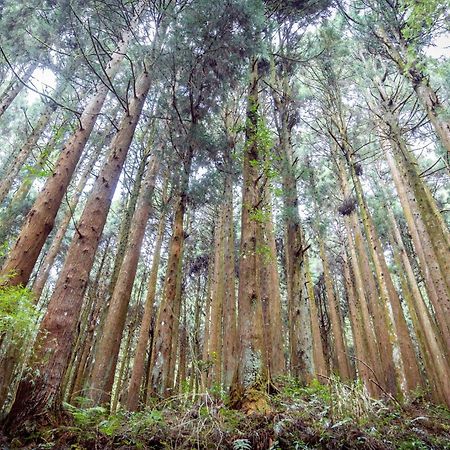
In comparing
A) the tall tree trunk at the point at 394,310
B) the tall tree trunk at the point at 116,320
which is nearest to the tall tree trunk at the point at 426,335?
the tall tree trunk at the point at 394,310

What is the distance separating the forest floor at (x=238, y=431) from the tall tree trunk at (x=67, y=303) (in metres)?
0.23

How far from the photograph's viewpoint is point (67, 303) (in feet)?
12.0

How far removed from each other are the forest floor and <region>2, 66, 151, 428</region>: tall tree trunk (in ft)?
0.74

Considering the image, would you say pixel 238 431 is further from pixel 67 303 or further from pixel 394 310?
pixel 394 310

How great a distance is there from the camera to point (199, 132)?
8.25m

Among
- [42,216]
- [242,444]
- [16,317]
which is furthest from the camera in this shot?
[42,216]

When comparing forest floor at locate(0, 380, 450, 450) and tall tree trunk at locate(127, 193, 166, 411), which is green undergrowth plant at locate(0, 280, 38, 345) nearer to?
forest floor at locate(0, 380, 450, 450)

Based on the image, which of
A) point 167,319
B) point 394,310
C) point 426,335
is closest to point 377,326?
point 394,310

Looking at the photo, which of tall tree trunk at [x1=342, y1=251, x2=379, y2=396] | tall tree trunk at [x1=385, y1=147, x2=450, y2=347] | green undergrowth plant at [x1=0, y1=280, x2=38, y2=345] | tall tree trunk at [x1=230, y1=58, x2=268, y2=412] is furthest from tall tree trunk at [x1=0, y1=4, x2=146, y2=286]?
tall tree trunk at [x1=342, y1=251, x2=379, y2=396]

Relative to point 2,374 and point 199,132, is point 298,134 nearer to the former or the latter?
point 199,132

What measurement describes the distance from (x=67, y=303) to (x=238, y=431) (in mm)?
2318

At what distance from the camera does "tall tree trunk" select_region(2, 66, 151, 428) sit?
257 cm

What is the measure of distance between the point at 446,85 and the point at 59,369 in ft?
44.8

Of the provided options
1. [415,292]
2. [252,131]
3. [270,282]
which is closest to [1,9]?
[252,131]
